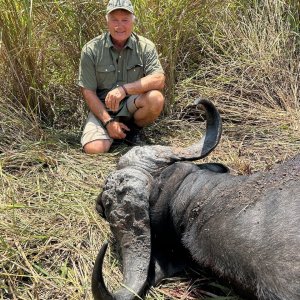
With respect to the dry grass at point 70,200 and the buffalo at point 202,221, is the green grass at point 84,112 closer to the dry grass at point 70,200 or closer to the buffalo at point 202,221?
the dry grass at point 70,200

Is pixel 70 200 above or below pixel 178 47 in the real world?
below

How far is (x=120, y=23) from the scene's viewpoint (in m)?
4.35

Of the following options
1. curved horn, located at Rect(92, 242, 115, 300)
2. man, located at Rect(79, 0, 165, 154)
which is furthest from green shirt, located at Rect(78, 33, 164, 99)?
curved horn, located at Rect(92, 242, 115, 300)

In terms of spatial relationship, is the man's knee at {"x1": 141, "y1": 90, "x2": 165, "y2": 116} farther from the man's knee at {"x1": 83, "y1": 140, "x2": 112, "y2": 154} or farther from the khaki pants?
the man's knee at {"x1": 83, "y1": 140, "x2": 112, "y2": 154}

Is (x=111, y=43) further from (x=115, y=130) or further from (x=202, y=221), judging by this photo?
(x=202, y=221)

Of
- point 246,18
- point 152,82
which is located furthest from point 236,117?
point 246,18

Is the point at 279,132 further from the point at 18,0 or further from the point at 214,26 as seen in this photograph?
the point at 18,0

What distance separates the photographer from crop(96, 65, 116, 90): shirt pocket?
4.53 meters

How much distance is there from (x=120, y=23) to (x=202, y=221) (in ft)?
7.24

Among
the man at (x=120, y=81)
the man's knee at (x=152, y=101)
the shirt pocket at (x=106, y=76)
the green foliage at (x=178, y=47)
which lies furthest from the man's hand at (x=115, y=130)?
the green foliage at (x=178, y=47)

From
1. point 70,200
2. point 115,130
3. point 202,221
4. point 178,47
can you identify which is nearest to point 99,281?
point 202,221

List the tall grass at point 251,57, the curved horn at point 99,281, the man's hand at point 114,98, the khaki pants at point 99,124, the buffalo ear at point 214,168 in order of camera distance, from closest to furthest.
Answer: the curved horn at point 99,281 < the buffalo ear at point 214,168 < the man's hand at point 114,98 < the khaki pants at point 99,124 < the tall grass at point 251,57

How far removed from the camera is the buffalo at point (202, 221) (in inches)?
89.2

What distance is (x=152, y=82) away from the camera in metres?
4.43
